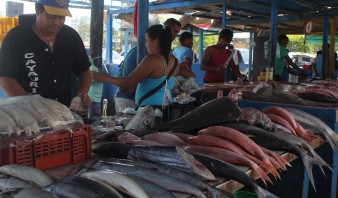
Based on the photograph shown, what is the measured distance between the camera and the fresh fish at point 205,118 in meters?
3.28

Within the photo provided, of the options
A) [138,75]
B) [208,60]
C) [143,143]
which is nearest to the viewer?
[143,143]

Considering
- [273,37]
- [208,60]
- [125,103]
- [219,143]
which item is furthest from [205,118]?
[273,37]

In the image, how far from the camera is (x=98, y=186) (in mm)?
1860

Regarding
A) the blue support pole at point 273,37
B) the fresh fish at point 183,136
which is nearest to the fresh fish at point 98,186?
the fresh fish at point 183,136

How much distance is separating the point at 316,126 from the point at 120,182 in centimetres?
262

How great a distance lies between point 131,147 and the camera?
253cm

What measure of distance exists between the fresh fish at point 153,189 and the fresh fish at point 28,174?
0.46m

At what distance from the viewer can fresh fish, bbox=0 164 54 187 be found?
1.96 meters

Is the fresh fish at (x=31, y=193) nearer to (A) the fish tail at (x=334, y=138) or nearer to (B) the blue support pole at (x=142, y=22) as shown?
(A) the fish tail at (x=334, y=138)

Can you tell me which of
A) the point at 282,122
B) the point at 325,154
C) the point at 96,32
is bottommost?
the point at 325,154

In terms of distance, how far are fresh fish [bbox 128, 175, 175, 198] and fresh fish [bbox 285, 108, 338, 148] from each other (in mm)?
2398

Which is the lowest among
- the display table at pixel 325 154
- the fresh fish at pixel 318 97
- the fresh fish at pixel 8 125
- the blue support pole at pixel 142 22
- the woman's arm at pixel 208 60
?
the display table at pixel 325 154

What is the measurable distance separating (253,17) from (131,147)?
36.2ft

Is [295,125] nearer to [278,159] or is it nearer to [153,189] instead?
[278,159]
